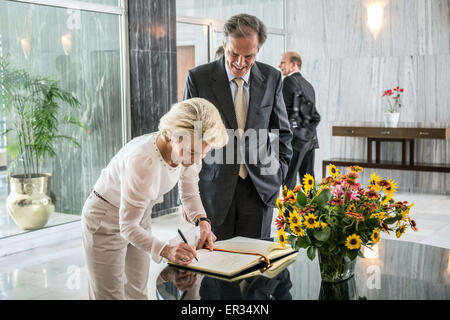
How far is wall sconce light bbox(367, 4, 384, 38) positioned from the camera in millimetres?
7820

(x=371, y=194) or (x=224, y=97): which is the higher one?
(x=224, y=97)

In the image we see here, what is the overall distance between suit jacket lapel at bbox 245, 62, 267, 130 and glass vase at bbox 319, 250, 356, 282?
1018mm

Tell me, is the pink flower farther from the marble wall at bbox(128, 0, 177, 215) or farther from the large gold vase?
the marble wall at bbox(128, 0, 177, 215)

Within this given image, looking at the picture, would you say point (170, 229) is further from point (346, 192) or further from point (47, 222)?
point (346, 192)

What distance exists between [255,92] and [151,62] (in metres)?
3.30

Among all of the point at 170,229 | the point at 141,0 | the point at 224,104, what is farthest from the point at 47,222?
the point at 224,104

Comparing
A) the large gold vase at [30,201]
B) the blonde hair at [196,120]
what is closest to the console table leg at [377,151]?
the large gold vase at [30,201]

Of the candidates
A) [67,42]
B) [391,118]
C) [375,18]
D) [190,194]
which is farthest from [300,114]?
[190,194]

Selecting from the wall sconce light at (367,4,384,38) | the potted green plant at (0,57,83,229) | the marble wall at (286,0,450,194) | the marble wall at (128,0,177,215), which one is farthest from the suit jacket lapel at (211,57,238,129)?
the wall sconce light at (367,4,384,38)

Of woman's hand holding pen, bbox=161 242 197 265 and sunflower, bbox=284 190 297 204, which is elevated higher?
sunflower, bbox=284 190 297 204

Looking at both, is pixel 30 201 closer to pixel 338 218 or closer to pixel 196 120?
pixel 196 120

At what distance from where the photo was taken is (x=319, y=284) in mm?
1819

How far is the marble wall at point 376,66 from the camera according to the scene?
7.42 metres

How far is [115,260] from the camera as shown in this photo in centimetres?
208
